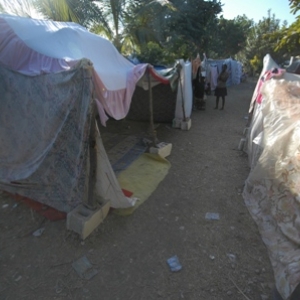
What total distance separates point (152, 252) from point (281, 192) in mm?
1585

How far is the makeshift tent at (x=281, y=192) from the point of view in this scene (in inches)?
73.5

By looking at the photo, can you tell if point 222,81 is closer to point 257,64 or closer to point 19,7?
point 19,7

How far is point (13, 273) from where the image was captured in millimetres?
2445

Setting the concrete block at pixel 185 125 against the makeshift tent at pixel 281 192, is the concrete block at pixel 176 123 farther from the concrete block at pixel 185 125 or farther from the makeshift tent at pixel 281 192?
the makeshift tent at pixel 281 192

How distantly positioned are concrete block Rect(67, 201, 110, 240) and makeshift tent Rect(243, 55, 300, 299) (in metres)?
1.98

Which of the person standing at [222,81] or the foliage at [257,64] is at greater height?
the person standing at [222,81]

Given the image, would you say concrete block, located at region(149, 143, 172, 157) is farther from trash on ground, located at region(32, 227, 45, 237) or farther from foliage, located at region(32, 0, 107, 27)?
foliage, located at region(32, 0, 107, 27)

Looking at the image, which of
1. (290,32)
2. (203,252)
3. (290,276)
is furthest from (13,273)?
(290,32)

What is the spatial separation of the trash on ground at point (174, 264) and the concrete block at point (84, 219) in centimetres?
104

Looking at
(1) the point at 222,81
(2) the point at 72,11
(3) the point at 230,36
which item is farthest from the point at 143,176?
(3) the point at 230,36

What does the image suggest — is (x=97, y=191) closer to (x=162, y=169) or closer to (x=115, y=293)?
(x=115, y=293)

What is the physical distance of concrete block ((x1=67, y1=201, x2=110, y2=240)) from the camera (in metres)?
2.83

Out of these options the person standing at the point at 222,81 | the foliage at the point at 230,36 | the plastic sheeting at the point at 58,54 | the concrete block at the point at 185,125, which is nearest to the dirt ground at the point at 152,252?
the plastic sheeting at the point at 58,54

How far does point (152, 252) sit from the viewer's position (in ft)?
9.09
